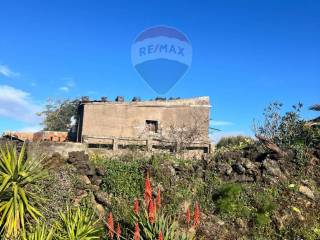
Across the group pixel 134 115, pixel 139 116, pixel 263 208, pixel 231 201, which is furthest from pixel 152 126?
pixel 263 208

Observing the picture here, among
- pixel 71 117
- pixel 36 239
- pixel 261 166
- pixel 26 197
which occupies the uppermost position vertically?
pixel 71 117

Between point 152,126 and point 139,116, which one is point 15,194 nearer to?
point 139,116

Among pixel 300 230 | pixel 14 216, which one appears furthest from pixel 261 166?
pixel 14 216

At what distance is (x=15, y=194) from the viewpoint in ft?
40.1

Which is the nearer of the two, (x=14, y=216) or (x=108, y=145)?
(x=14, y=216)

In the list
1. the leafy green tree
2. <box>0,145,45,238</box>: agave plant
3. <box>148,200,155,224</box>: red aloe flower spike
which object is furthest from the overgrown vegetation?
the leafy green tree

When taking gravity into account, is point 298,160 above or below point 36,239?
above

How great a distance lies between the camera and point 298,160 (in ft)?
54.3

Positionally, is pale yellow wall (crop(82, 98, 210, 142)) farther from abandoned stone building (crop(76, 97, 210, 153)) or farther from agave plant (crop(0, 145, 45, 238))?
agave plant (crop(0, 145, 45, 238))

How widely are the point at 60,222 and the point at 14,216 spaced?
1293mm

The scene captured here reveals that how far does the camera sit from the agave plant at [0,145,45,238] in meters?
12.0

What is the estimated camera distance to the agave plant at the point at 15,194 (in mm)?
12047

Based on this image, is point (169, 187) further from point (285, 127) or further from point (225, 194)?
point (285, 127)

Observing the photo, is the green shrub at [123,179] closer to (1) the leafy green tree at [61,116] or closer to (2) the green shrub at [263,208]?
(2) the green shrub at [263,208]
